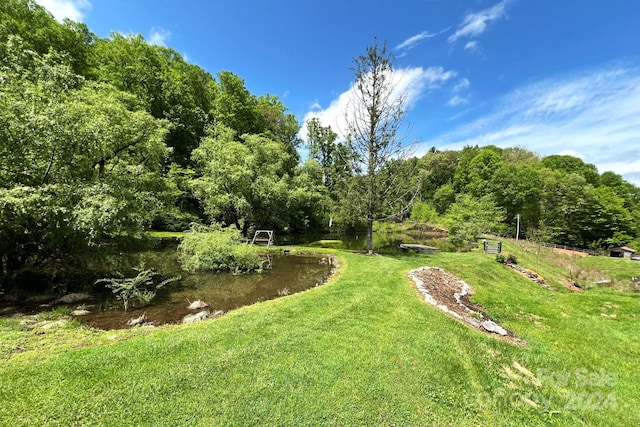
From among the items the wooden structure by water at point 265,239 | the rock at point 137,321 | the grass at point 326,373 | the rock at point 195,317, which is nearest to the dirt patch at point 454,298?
the grass at point 326,373

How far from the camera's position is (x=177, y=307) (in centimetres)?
707

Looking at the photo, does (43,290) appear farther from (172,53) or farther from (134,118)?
(172,53)

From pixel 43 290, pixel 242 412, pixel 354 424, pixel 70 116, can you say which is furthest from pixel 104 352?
pixel 70 116

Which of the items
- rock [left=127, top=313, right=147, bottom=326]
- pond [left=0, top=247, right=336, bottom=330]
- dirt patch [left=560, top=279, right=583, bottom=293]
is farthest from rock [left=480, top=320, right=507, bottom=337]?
dirt patch [left=560, top=279, right=583, bottom=293]

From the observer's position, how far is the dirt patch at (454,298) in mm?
6414

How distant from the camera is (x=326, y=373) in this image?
13.5 ft

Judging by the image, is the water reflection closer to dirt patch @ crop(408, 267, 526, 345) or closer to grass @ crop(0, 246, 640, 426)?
grass @ crop(0, 246, 640, 426)

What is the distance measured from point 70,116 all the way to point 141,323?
20.4ft

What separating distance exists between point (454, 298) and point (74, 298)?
10.8 metres

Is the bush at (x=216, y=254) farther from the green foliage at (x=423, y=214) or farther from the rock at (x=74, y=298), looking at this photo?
the green foliage at (x=423, y=214)

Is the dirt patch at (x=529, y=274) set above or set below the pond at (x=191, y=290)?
below

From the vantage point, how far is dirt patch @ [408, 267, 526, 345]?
641 centimetres

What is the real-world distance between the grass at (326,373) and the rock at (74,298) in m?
1.72

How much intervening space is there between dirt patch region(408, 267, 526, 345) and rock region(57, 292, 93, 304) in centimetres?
954
